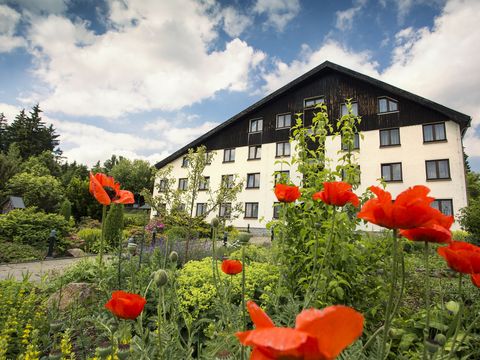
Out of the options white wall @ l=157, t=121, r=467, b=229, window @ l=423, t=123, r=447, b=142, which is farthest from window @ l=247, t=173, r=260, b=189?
window @ l=423, t=123, r=447, b=142

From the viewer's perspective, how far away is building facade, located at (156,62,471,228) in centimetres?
1539

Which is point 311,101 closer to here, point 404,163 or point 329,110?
point 329,110

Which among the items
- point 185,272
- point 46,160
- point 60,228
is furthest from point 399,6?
point 46,160

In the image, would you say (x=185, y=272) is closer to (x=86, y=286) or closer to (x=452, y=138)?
(x=86, y=286)

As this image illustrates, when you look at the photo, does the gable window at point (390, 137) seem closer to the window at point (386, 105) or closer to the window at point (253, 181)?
the window at point (386, 105)

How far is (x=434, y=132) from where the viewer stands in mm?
16000

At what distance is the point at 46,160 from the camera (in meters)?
34.3

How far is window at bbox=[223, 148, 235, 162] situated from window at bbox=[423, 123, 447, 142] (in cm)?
1274

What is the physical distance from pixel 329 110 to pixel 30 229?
17.6m

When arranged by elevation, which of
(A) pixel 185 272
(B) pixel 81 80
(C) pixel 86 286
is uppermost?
(B) pixel 81 80

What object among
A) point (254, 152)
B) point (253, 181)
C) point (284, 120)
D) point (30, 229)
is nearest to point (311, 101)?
point (284, 120)

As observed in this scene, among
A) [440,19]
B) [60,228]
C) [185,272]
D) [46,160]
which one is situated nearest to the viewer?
[185,272]

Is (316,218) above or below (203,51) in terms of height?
below

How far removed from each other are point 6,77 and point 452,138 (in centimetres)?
1939
